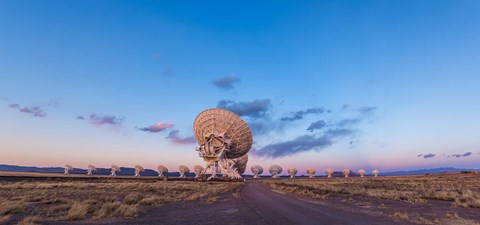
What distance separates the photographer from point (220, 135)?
6731 centimetres

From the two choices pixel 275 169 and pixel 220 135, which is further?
pixel 275 169

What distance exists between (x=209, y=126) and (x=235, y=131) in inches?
210

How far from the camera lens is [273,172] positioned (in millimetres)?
136250

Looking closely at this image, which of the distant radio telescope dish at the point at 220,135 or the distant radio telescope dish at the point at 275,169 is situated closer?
Answer: the distant radio telescope dish at the point at 220,135

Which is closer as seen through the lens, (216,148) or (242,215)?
(242,215)

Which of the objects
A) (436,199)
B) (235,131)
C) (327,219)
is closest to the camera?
(327,219)

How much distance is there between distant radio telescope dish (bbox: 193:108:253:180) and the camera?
6700 centimetres

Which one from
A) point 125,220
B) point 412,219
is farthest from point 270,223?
point 412,219

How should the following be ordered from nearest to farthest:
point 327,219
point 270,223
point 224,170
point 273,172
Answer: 1. point 270,223
2. point 327,219
3. point 224,170
4. point 273,172

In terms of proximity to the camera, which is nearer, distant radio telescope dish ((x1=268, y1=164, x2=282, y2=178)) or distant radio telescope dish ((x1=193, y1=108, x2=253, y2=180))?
distant radio telescope dish ((x1=193, y1=108, x2=253, y2=180))

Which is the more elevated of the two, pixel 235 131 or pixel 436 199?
pixel 235 131

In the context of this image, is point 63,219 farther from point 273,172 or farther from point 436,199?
point 273,172

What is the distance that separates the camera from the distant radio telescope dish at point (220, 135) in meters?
67.0

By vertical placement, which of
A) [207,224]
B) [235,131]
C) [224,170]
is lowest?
[207,224]
